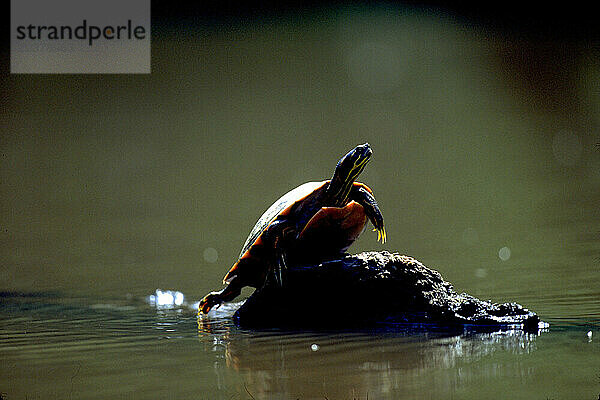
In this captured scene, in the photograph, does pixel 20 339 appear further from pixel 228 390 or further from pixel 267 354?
pixel 228 390

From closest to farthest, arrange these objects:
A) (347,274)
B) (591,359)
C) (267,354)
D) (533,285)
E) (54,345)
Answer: (591,359), (267,354), (54,345), (347,274), (533,285)

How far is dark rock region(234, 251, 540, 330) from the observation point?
2.29 metres

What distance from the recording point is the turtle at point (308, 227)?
2484 millimetres

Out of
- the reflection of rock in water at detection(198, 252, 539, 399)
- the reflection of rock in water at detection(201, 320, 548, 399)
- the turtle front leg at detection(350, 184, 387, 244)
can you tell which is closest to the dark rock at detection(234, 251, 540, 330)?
the reflection of rock in water at detection(198, 252, 539, 399)

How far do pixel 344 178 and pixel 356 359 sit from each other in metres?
0.87

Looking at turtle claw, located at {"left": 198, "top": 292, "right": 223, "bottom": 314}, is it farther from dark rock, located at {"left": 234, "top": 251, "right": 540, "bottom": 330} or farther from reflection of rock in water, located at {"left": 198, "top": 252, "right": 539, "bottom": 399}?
dark rock, located at {"left": 234, "top": 251, "right": 540, "bottom": 330}

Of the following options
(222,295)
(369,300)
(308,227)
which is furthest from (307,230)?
(222,295)

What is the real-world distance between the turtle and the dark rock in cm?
9

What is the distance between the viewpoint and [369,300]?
7.84ft

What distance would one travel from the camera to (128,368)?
1.86m

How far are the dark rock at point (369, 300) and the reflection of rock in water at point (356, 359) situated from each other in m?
0.11

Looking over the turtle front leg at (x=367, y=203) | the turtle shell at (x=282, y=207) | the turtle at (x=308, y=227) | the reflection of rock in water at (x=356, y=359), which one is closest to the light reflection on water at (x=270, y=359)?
the reflection of rock in water at (x=356, y=359)

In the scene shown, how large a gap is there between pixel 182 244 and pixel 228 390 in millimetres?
4024

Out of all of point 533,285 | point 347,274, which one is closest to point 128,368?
point 347,274
